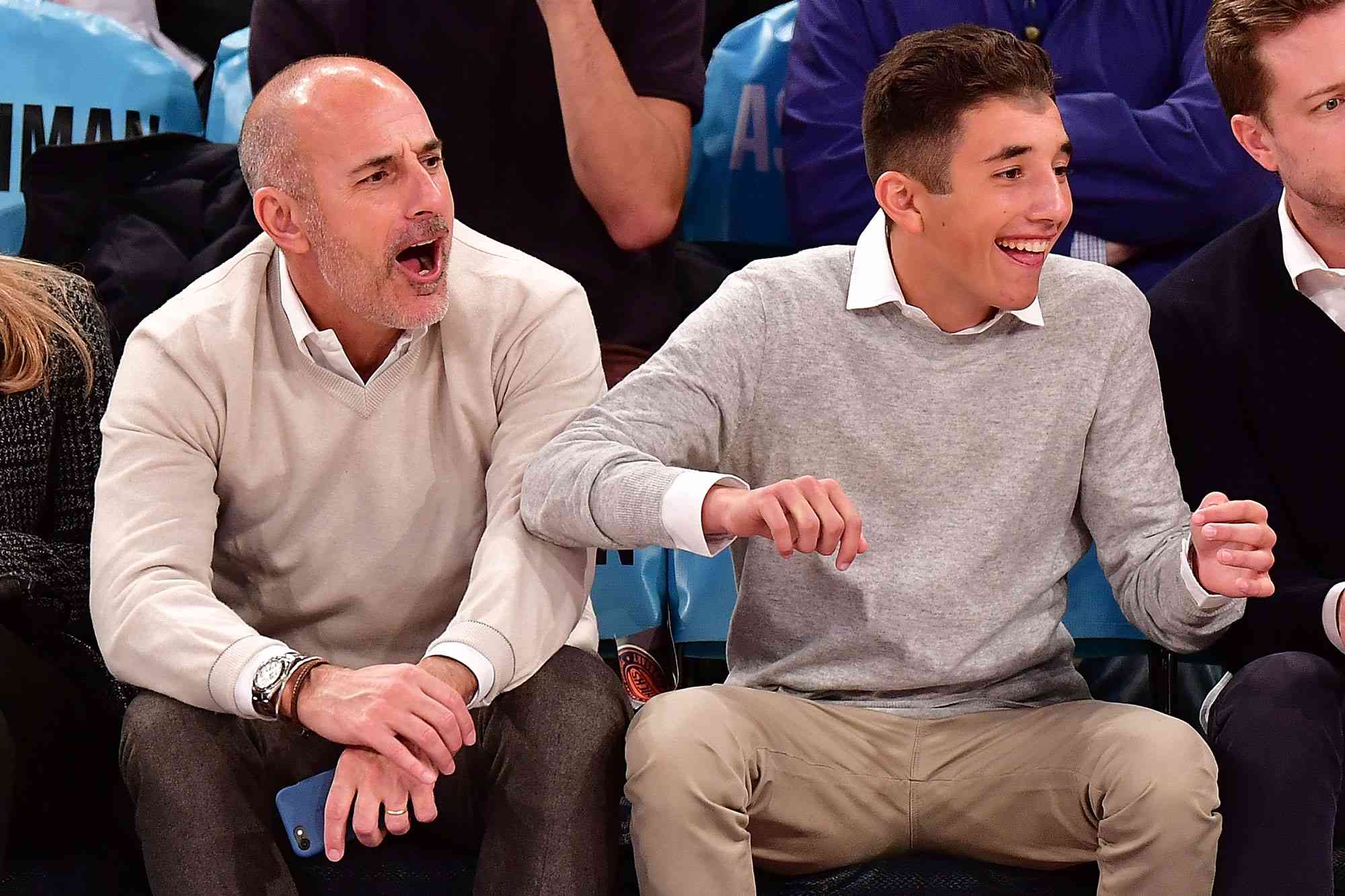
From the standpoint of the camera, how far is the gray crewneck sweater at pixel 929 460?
1.83 meters

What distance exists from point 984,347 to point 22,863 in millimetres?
1234

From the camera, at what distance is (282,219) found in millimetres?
1932

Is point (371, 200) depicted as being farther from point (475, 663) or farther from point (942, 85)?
point (942, 85)

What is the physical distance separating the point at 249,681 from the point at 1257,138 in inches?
54.6

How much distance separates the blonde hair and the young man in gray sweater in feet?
2.28

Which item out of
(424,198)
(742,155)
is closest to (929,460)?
(424,198)

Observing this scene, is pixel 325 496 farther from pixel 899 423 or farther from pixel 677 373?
pixel 899 423

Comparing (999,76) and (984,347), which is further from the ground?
(999,76)

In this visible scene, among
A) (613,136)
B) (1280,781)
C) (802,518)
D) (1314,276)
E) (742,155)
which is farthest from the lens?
(742,155)

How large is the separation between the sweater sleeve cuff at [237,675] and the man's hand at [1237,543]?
945 mm

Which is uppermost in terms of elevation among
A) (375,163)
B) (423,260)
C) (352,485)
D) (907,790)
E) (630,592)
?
(375,163)

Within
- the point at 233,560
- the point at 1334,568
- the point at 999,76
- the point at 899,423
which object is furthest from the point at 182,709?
the point at 1334,568

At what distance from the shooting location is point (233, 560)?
6.35ft

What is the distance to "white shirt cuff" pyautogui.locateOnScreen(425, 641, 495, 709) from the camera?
1702 mm
